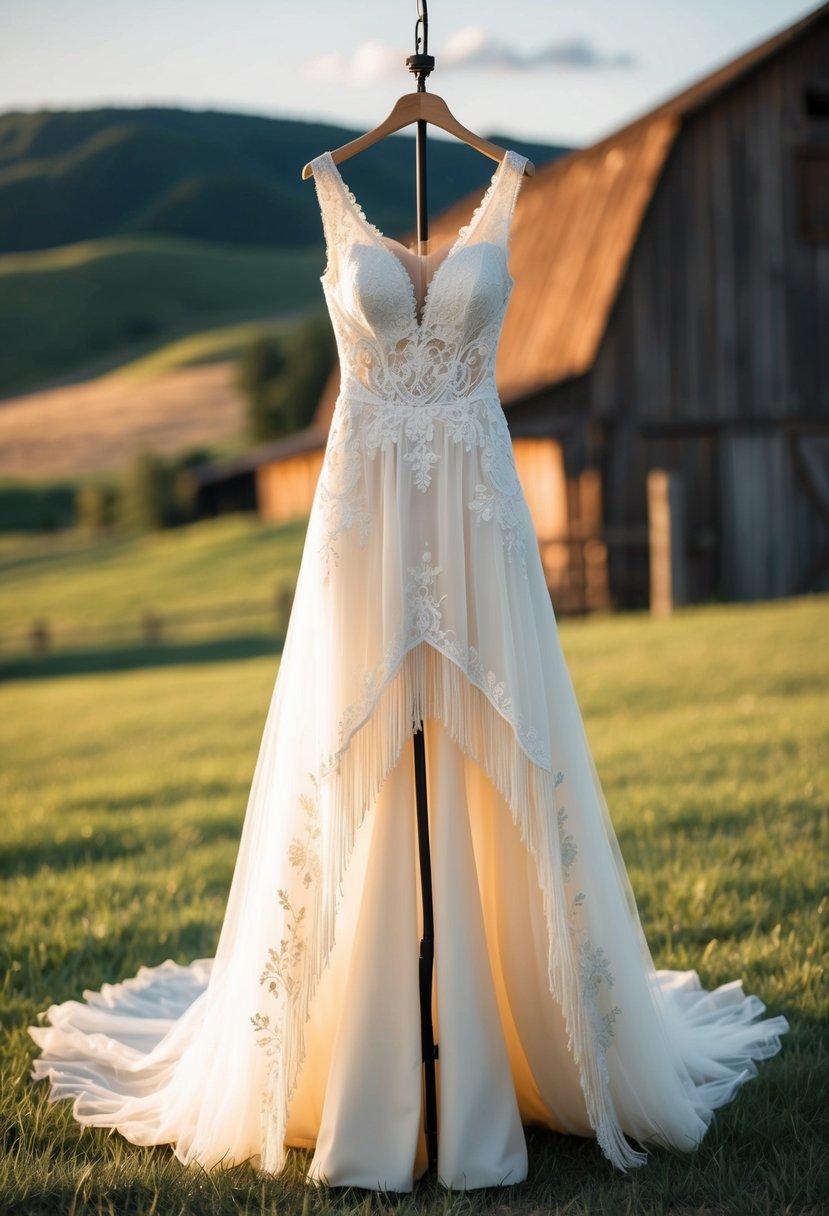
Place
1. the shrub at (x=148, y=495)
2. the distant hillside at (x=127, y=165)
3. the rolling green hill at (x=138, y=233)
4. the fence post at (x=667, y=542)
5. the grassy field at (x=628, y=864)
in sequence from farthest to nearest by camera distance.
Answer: the shrub at (x=148, y=495) → the rolling green hill at (x=138, y=233) → the distant hillside at (x=127, y=165) → the fence post at (x=667, y=542) → the grassy field at (x=628, y=864)

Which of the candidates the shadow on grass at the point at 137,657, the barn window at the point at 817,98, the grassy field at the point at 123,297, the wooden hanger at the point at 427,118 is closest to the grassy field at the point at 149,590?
the shadow on grass at the point at 137,657

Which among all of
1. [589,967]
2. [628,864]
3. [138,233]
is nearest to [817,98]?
[628,864]

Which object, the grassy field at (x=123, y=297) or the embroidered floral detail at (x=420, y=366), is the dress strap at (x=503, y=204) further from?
the grassy field at (x=123, y=297)

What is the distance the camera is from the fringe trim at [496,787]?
2.86 m

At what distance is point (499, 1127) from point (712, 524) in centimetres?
1368

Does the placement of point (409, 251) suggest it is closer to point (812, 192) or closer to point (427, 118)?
point (427, 118)

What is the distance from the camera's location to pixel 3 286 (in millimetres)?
56312

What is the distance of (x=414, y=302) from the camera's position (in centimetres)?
289

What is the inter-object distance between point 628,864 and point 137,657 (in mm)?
16384

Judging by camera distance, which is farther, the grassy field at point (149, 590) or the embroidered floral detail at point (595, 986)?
the grassy field at point (149, 590)

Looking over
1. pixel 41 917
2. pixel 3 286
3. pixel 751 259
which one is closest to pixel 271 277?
pixel 3 286

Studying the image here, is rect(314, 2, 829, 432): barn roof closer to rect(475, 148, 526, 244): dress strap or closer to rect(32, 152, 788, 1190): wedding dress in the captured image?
rect(475, 148, 526, 244): dress strap

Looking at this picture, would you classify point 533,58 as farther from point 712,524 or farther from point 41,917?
point 712,524

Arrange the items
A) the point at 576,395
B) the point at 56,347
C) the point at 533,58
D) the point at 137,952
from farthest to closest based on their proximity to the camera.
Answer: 1. the point at 56,347
2. the point at 576,395
3. the point at 533,58
4. the point at 137,952
